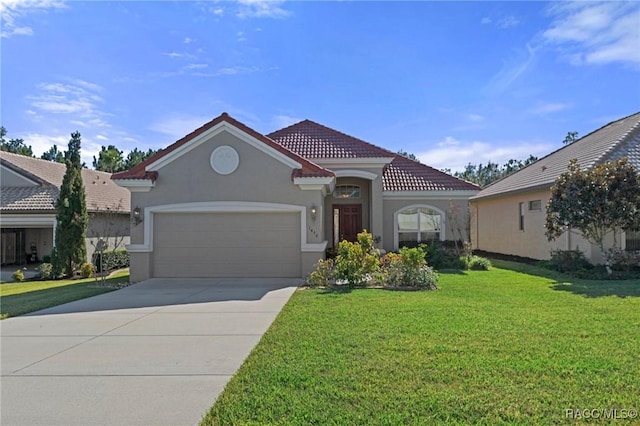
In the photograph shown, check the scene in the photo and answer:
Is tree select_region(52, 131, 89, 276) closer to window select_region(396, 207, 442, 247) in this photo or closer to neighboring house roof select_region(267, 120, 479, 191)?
neighboring house roof select_region(267, 120, 479, 191)

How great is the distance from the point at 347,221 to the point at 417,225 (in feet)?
A: 10.9

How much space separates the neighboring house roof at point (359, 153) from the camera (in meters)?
18.9

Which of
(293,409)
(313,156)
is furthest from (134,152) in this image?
(293,409)

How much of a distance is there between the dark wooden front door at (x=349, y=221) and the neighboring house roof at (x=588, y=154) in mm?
8012

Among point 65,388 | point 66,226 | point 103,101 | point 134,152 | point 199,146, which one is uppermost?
point 134,152

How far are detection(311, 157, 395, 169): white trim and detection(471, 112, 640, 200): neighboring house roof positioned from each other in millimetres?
7055

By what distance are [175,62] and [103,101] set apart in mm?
5413

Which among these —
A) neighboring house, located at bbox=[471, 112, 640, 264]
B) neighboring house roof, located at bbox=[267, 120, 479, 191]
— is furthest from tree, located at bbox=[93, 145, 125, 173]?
neighboring house, located at bbox=[471, 112, 640, 264]

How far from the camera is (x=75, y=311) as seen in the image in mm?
9898

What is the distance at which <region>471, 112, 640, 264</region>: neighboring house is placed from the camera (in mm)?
17062

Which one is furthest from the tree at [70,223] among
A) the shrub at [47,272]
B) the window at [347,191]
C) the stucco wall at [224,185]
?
the window at [347,191]

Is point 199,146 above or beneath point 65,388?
above

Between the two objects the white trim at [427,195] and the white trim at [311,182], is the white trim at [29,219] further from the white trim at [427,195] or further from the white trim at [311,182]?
the white trim at [427,195]

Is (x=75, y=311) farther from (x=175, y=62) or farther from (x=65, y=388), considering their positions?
(x=175, y=62)
